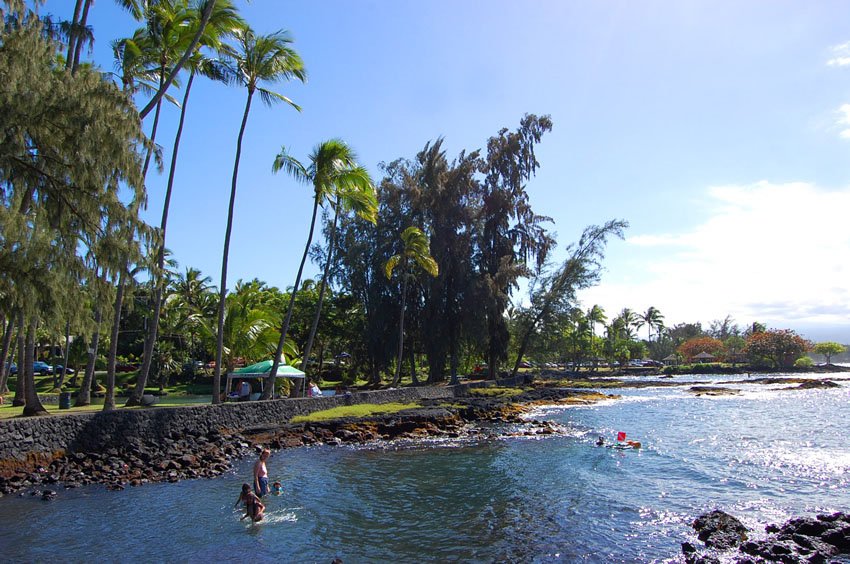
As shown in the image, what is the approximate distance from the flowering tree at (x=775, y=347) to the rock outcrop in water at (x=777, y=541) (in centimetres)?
9665

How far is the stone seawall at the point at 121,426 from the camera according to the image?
16875 millimetres

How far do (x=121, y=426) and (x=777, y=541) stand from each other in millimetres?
18676

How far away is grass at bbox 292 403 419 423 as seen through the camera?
87.8ft

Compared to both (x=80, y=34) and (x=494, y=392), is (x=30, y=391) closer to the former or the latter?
(x=80, y=34)

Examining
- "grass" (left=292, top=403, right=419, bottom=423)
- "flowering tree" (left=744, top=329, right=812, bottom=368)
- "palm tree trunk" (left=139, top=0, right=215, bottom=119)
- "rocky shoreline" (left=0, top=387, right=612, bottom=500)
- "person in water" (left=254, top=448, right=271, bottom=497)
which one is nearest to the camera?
"person in water" (left=254, top=448, right=271, bottom=497)

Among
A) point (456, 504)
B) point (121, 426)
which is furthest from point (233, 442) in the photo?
point (456, 504)

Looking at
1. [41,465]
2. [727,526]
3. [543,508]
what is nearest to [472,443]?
[543,508]

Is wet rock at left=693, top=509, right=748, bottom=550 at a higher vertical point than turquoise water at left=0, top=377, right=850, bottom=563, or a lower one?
higher

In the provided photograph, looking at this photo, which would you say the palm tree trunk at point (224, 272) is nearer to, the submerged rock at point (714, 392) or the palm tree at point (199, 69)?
the palm tree at point (199, 69)

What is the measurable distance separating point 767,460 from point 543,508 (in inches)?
453

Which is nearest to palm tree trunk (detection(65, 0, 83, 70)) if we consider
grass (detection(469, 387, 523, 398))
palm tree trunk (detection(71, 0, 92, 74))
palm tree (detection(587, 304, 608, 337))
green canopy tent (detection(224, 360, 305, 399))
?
palm tree trunk (detection(71, 0, 92, 74))

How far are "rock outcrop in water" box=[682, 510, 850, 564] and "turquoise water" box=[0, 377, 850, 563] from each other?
0.54 metres

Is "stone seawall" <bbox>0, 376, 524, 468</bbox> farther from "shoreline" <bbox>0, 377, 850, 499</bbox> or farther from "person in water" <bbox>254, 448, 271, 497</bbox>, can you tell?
"person in water" <bbox>254, 448, 271, 497</bbox>

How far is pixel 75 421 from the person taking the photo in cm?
1866
